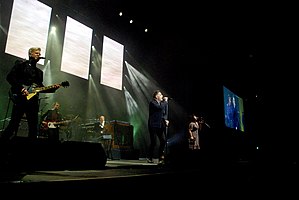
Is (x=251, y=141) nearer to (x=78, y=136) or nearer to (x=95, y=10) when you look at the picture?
(x=78, y=136)

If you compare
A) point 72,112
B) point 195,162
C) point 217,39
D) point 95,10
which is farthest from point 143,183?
point 95,10

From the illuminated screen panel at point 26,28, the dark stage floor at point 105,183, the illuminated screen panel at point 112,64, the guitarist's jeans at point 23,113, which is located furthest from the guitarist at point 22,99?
the illuminated screen panel at point 112,64

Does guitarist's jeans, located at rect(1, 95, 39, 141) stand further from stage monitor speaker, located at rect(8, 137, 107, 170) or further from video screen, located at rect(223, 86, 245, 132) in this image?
video screen, located at rect(223, 86, 245, 132)

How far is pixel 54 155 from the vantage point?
237cm

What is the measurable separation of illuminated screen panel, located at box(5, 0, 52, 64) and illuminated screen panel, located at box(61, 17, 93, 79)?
768 mm

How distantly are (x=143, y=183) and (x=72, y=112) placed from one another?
668 centimetres

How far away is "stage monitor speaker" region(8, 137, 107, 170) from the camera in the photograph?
80.5 inches

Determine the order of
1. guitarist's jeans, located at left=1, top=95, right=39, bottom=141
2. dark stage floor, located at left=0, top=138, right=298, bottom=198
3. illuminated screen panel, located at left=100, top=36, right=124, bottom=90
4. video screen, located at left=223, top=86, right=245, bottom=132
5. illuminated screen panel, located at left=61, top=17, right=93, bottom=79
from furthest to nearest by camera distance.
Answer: illuminated screen panel, located at left=100, top=36, right=124, bottom=90
video screen, located at left=223, top=86, right=245, bottom=132
illuminated screen panel, located at left=61, top=17, right=93, bottom=79
guitarist's jeans, located at left=1, top=95, right=39, bottom=141
dark stage floor, located at left=0, top=138, right=298, bottom=198

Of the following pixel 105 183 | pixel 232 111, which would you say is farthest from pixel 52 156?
pixel 232 111

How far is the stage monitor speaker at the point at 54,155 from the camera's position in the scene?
80.5 inches

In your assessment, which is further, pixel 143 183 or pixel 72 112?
pixel 72 112

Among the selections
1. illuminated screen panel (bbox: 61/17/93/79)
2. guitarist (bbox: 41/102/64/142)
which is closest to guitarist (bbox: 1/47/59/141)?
guitarist (bbox: 41/102/64/142)

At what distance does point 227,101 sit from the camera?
8047 mm

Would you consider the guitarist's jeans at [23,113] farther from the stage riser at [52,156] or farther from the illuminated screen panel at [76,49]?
the illuminated screen panel at [76,49]
